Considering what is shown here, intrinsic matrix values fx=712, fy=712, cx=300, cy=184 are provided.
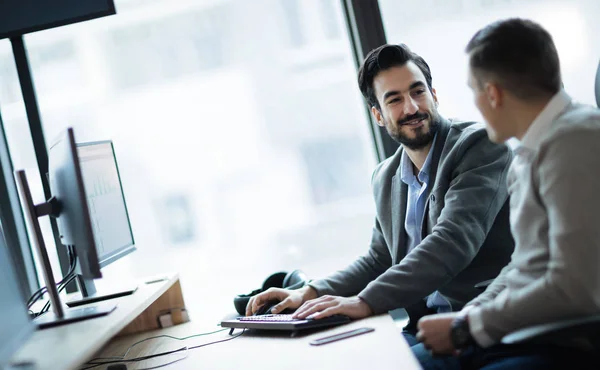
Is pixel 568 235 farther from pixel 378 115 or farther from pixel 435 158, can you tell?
pixel 378 115

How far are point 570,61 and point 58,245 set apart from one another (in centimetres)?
246

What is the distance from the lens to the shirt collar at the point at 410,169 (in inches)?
95.9

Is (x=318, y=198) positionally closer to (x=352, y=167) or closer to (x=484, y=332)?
(x=352, y=167)

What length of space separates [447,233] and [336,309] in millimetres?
418

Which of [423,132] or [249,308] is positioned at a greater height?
[423,132]

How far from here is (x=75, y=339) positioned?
1784 mm

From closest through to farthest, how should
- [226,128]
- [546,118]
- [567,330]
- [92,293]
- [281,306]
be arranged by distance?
[567,330] < [546,118] < [281,306] < [92,293] < [226,128]

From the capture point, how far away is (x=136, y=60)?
11.0 ft

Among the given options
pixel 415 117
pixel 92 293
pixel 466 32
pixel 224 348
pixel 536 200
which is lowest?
pixel 224 348

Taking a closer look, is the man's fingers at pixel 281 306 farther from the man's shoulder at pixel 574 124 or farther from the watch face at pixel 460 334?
the man's shoulder at pixel 574 124

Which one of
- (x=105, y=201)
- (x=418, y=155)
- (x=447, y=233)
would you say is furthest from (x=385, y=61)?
(x=105, y=201)

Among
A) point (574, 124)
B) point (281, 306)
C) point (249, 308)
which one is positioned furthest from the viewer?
point (249, 308)

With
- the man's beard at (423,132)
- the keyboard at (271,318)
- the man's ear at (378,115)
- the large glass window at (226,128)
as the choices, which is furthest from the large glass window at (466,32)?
the keyboard at (271,318)

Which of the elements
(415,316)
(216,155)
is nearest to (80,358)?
(415,316)
